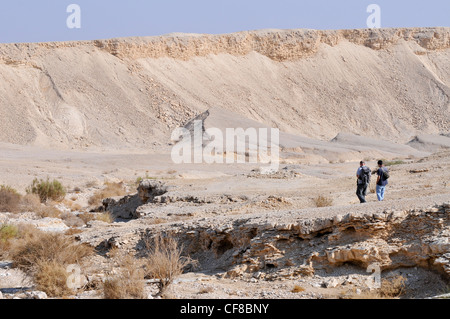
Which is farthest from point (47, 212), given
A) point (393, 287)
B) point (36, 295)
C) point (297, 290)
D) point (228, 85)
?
point (228, 85)

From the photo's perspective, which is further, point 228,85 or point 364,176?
point 228,85

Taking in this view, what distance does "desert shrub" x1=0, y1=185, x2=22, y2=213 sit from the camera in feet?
58.6

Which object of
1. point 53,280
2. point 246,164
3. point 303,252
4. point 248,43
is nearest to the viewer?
point 53,280

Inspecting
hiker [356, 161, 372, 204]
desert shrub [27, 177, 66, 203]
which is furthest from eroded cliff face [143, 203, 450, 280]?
desert shrub [27, 177, 66, 203]

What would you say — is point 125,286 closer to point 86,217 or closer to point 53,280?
point 53,280

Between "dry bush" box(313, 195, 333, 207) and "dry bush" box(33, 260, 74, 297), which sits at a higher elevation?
"dry bush" box(313, 195, 333, 207)

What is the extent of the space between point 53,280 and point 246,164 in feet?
83.1

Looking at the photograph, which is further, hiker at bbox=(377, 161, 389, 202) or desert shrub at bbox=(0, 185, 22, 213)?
desert shrub at bbox=(0, 185, 22, 213)

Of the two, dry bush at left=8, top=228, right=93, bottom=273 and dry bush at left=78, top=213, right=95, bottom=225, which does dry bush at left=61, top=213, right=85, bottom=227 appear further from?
dry bush at left=8, top=228, right=93, bottom=273

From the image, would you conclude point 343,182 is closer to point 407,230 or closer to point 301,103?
point 407,230

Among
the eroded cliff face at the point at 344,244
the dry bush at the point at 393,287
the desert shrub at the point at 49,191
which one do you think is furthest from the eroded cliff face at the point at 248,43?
the dry bush at the point at 393,287

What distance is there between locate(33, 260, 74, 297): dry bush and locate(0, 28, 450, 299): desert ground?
71mm

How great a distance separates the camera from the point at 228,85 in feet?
180

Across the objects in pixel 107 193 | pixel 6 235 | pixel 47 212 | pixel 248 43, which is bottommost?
pixel 6 235
